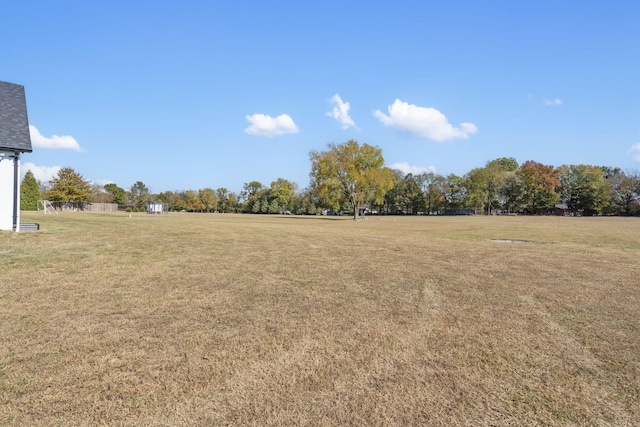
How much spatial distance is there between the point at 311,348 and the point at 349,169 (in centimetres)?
4025

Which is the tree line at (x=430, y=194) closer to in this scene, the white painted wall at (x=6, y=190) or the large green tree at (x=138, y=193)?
the large green tree at (x=138, y=193)

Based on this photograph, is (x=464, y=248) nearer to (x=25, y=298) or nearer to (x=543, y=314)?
(x=543, y=314)

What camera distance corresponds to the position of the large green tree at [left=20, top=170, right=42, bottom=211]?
4819 cm

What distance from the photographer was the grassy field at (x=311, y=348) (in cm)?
267

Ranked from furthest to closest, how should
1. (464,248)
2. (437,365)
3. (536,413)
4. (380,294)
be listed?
1. (464,248)
2. (380,294)
3. (437,365)
4. (536,413)

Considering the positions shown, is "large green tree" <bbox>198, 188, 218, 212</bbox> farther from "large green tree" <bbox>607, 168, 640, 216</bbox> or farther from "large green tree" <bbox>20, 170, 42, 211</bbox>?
"large green tree" <bbox>607, 168, 640, 216</bbox>

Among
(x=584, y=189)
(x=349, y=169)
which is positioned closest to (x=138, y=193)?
(x=349, y=169)

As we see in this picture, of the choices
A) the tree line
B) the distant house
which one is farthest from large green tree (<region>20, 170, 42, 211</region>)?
the distant house

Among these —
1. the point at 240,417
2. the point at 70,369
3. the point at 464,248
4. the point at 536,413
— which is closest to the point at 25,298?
the point at 70,369

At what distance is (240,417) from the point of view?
2.56 m

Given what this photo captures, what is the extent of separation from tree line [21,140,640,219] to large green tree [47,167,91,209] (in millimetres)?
140

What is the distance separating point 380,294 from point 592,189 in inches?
3597

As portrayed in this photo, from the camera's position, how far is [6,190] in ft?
42.3

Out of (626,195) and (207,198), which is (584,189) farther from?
(207,198)
